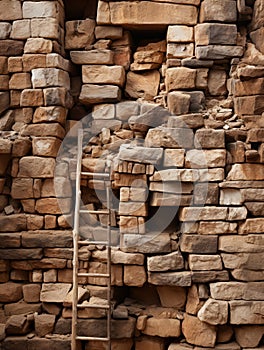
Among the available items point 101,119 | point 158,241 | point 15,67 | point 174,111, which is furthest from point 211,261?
point 15,67

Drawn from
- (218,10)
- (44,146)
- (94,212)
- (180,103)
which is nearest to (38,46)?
(44,146)

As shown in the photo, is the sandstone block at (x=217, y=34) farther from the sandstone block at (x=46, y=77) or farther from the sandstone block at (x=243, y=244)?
the sandstone block at (x=243, y=244)

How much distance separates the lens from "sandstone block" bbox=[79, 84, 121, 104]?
19.8ft

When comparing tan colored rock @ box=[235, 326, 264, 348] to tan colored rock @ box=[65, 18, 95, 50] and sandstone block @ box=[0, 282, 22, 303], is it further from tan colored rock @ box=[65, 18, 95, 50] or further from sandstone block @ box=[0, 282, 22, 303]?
tan colored rock @ box=[65, 18, 95, 50]

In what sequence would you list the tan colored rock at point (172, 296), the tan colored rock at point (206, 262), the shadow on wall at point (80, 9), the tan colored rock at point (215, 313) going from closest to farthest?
the tan colored rock at point (215, 313)
the tan colored rock at point (206, 262)
the tan colored rock at point (172, 296)
the shadow on wall at point (80, 9)

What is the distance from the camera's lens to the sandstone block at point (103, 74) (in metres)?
6.04

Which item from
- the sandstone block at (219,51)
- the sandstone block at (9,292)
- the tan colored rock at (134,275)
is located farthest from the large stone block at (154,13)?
the sandstone block at (9,292)


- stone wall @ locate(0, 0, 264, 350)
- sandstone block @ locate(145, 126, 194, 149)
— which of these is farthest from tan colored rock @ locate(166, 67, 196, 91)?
sandstone block @ locate(145, 126, 194, 149)

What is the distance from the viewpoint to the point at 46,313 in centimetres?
579

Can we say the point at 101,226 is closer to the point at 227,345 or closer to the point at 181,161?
the point at 181,161

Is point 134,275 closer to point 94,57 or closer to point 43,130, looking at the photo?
point 43,130

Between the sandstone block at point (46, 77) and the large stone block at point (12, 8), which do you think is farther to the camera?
the large stone block at point (12, 8)

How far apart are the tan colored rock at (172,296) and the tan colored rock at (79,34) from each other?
11.8 ft

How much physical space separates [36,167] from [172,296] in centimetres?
256
